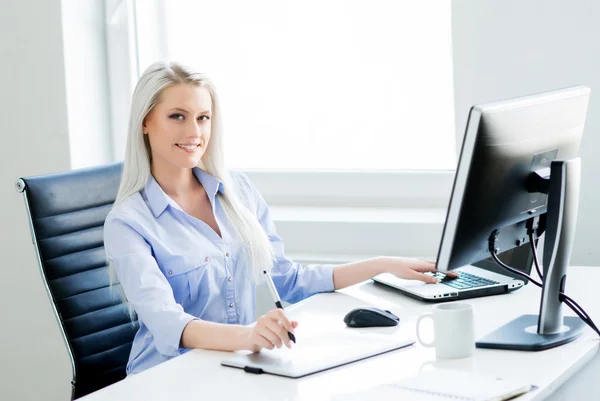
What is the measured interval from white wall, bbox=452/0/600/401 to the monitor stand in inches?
32.1

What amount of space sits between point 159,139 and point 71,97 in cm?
103

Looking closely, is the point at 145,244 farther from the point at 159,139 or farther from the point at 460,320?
the point at 460,320

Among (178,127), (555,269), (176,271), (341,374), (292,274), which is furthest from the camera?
(292,274)

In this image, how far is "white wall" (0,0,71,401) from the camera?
2893mm

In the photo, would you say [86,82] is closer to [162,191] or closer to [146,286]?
[162,191]

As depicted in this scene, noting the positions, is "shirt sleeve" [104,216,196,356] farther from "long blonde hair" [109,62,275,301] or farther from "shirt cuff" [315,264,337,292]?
"shirt cuff" [315,264,337,292]

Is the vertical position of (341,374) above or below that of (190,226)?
below

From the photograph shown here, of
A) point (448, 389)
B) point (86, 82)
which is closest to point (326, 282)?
point (448, 389)

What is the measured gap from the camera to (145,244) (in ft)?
6.07

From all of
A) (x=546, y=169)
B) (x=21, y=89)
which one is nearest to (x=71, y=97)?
(x=21, y=89)

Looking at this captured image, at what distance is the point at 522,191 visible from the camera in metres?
1.47

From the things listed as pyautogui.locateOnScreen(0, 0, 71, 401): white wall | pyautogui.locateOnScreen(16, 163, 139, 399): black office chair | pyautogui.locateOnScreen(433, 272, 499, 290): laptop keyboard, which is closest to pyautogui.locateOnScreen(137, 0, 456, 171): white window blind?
pyautogui.locateOnScreen(0, 0, 71, 401): white wall

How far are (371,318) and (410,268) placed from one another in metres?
0.29

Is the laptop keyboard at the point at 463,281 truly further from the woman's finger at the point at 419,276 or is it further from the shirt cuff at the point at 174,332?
the shirt cuff at the point at 174,332
